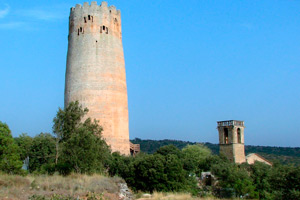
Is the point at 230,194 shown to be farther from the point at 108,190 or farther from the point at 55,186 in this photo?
the point at 55,186

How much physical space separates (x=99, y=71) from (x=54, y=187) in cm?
1444

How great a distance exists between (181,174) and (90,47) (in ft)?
39.8

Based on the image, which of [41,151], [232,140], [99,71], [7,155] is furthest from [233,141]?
[7,155]

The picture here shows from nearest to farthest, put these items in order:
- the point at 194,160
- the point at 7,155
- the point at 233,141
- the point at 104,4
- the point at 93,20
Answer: the point at 7,155
the point at 93,20
the point at 104,4
the point at 194,160
the point at 233,141

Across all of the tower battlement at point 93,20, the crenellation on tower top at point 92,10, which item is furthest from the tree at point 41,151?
the crenellation on tower top at point 92,10

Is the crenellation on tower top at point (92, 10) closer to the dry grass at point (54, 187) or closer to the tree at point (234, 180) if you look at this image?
the tree at point (234, 180)

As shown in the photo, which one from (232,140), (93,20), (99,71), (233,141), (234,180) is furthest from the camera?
(232,140)

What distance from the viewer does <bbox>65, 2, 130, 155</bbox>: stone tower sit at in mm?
25844

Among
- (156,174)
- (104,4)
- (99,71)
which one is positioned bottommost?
(156,174)

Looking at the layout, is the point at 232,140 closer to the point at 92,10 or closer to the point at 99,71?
the point at 99,71

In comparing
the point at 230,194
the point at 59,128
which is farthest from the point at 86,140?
the point at 230,194

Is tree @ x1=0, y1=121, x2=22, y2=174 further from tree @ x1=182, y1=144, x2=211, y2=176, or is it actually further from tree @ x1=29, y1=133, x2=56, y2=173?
tree @ x1=182, y1=144, x2=211, y2=176

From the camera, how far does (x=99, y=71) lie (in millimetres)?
26078

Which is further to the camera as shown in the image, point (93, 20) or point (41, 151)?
point (93, 20)
